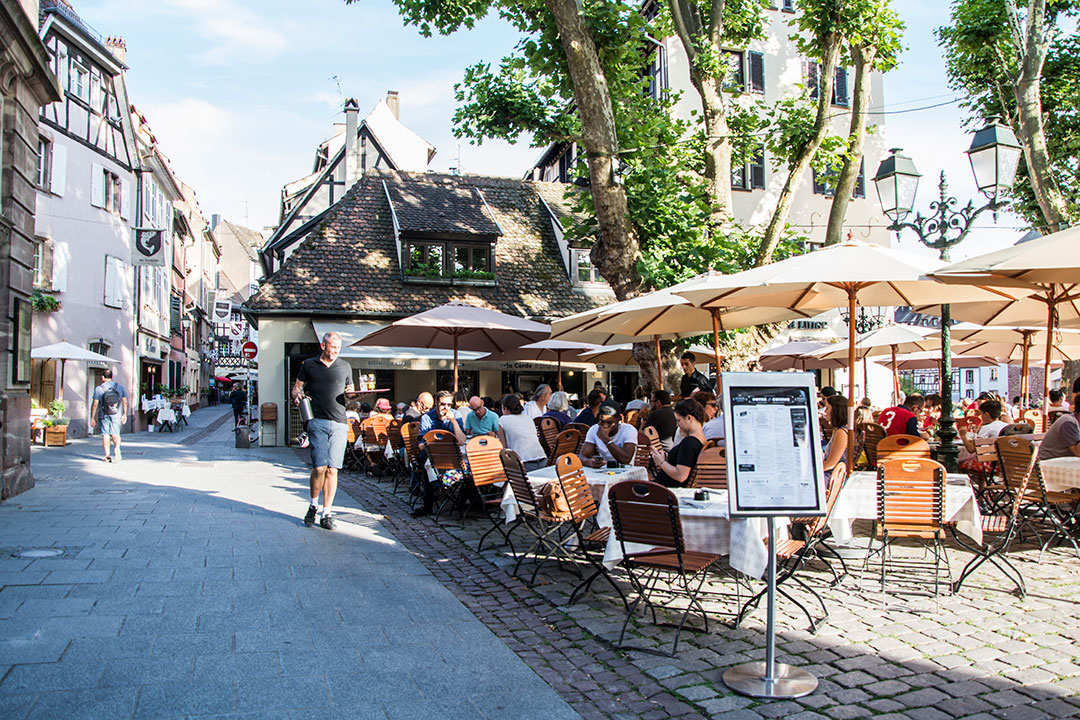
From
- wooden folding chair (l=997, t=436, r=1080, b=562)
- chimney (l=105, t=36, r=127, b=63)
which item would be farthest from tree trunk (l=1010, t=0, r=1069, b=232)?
chimney (l=105, t=36, r=127, b=63)

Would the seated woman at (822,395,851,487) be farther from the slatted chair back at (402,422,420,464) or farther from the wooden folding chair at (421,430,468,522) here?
the slatted chair back at (402,422,420,464)

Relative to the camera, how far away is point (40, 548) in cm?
717

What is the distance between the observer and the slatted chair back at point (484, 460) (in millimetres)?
8531

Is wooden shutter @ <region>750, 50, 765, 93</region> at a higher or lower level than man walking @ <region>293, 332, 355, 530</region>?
higher

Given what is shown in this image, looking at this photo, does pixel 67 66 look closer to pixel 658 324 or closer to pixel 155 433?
pixel 155 433

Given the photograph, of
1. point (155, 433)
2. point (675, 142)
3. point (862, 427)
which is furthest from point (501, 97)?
point (155, 433)

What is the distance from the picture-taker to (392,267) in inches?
938

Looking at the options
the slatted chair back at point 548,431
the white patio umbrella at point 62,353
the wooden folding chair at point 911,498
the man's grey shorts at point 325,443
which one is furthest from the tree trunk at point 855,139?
the white patio umbrella at point 62,353

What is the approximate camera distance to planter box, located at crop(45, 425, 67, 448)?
66.8 feet

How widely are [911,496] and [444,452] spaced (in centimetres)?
503

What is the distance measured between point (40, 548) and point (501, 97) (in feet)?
32.9

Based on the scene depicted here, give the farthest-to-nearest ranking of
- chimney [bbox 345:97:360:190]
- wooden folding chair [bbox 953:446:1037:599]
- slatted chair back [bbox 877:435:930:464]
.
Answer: chimney [bbox 345:97:360:190] < slatted chair back [bbox 877:435:930:464] < wooden folding chair [bbox 953:446:1037:599]

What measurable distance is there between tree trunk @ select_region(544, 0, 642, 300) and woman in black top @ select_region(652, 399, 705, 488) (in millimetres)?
6378

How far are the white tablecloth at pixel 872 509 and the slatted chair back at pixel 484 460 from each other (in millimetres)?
3394
